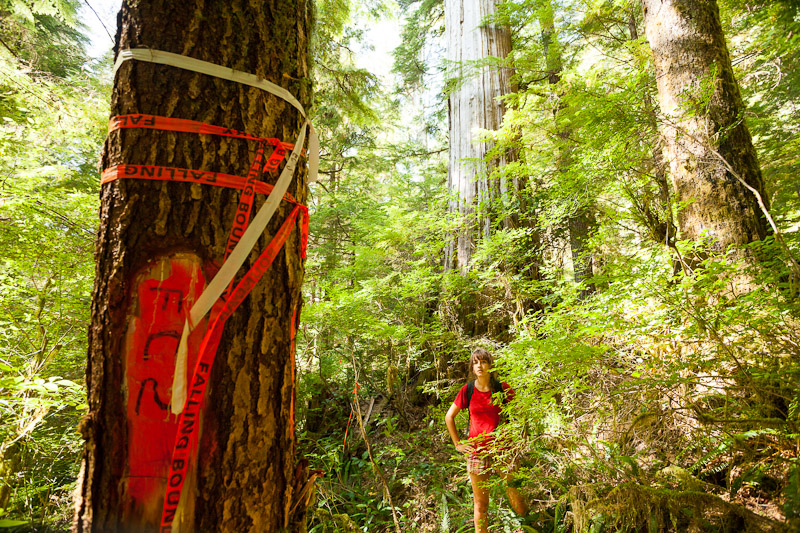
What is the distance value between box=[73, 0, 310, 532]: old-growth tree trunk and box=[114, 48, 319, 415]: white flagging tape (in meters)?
0.03

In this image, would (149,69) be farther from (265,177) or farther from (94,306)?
(94,306)

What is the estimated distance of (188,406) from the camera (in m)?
1.09

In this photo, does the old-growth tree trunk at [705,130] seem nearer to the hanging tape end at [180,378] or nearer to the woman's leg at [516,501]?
the woman's leg at [516,501]

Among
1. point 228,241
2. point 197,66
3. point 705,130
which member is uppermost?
→ point 705,130

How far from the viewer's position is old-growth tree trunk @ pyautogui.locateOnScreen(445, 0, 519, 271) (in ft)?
17.7

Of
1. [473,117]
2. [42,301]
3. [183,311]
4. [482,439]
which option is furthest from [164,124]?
[473,117]

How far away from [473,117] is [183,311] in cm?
577

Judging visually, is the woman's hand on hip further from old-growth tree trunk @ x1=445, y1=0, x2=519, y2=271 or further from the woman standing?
old-growth tree trunk @ x1=445, y1=0, x2=519, y2=271

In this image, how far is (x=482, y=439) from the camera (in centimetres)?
335

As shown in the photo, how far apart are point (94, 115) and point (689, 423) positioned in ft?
25.5

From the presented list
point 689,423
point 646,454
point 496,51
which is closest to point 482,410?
point 646,454

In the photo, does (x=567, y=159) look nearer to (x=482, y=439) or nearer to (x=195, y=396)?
(x=482, y=439)

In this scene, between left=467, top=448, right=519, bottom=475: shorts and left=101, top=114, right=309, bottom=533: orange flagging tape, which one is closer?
left=101, top=114, right=309, bottom=533: orange flagging tape

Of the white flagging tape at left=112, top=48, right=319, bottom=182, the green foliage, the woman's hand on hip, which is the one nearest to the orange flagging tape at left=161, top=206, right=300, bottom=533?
the white flagging tape at left=112, top=48, right=319, bottom=182
